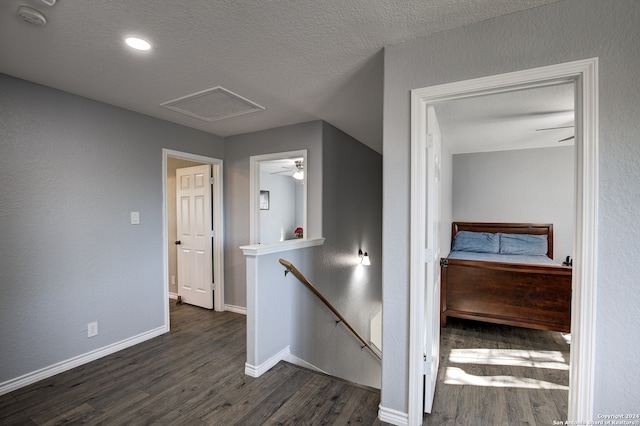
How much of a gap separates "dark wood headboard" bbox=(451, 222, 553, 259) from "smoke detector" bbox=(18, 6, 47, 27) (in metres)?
5.26

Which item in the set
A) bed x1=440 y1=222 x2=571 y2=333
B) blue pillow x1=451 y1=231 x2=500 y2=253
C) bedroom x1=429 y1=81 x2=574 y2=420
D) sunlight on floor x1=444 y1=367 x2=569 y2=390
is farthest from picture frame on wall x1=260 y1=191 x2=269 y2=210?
sunlight on floor x1=444 y1=367 x2=569 y2=390

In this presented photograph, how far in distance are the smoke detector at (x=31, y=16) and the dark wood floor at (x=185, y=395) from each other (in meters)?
2.39

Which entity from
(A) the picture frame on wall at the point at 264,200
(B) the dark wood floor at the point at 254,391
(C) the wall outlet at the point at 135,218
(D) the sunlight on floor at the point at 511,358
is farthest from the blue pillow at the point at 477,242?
(C) the wall outlet at the point at 135,218

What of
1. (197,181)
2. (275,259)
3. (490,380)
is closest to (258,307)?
(275,259)

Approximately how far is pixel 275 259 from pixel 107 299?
1679 mm

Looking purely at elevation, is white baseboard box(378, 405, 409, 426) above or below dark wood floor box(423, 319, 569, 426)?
above

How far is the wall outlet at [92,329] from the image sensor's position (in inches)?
105

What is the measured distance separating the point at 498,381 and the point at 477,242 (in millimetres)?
2665

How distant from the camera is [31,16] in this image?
60.4 inches

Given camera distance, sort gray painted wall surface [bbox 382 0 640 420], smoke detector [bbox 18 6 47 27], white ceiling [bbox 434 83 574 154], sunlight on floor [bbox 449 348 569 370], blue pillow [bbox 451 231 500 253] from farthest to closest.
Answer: blue pillow [bbox 451 231 500 253], sunlight on floor [bbox 449 348 569 370], white ceiling [bbox 434 83 574 154], smoke detector [bbox 18 6 47 27], gray painted wall surface [bbox 382 0 640 420]

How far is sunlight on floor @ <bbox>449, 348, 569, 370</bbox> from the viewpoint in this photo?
257cm

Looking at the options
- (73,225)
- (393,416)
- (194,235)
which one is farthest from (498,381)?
(194,235)

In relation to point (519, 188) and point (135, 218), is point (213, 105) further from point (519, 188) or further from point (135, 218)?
point (519, 188)

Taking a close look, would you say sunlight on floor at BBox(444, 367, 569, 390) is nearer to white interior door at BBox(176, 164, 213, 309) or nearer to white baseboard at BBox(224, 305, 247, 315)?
white baseboard at BBox(224, 305, 247, 315)
